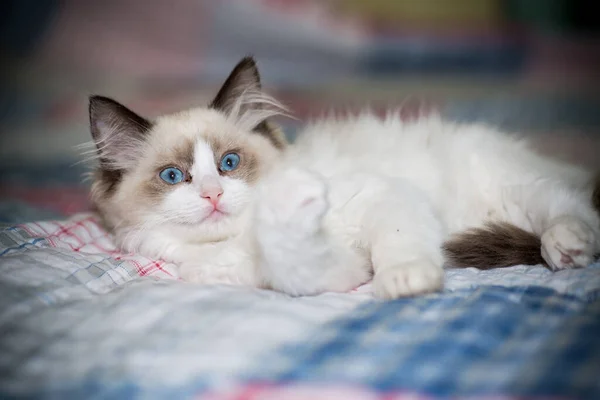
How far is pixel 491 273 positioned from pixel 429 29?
2.07m

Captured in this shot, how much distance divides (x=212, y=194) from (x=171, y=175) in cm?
21

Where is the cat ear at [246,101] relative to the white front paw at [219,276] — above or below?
above

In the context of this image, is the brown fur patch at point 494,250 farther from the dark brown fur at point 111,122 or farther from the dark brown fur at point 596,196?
the dark brown fur at point 111,122

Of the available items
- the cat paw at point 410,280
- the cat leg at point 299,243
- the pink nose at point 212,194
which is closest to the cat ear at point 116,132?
the pink nose at point 212,194

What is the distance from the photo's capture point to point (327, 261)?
1.39 metres

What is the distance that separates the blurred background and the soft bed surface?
1874 mm

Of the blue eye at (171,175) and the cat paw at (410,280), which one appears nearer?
the cat paw at (410,280)

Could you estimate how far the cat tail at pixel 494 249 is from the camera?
5.39 feet

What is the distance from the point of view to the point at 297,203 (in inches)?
47.8

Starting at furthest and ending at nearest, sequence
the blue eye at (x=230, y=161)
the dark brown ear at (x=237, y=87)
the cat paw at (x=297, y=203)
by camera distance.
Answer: the dark brown ear at (x=237, y=87)
the blue eye at (x=230, y=161)
the cat paw at (x=297, y=203)

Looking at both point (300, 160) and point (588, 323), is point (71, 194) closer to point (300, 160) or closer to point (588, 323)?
point (300, 160)

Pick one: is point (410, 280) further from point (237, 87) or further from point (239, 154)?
point (237, 87)

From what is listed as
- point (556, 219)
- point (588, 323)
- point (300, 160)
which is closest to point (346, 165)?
point (300, 160)

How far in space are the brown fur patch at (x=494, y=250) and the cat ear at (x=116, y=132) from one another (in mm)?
1073
